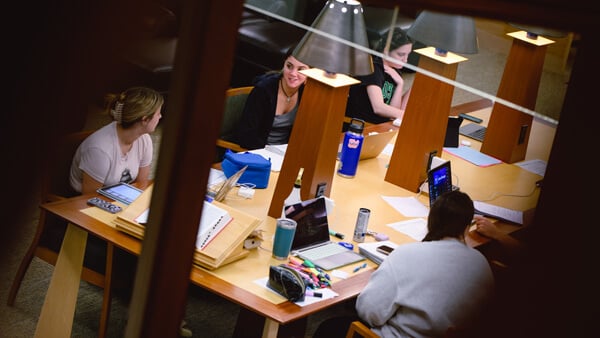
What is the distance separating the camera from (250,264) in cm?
310

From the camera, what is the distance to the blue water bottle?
4148 mm

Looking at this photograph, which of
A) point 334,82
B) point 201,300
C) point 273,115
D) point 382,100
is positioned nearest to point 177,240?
point 334,82

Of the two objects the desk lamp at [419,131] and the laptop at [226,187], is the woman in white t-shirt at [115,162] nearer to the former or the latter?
the laptop at [226,187]

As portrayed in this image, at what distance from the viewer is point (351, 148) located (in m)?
4.17

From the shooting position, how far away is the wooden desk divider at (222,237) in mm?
2971

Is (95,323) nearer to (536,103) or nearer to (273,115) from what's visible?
(273,115)

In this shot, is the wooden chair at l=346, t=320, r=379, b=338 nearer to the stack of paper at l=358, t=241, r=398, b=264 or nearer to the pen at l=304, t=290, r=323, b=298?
the pen at l=304, t=290, r=323, b=298

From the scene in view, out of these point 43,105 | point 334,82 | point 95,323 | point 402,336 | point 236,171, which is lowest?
point 95,323

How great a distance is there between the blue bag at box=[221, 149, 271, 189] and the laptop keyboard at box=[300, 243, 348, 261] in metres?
0.56

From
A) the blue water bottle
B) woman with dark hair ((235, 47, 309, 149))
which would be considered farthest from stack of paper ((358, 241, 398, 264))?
woman with dark hair ((235, 47, 309, 149))

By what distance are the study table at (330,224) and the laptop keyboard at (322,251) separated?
0.35ft

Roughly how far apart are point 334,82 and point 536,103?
9.78ft

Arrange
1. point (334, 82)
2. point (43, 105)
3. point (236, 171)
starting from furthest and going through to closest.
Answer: point (236, 171), point (334, 82), point (43, 105)

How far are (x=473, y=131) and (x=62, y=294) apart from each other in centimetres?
311
